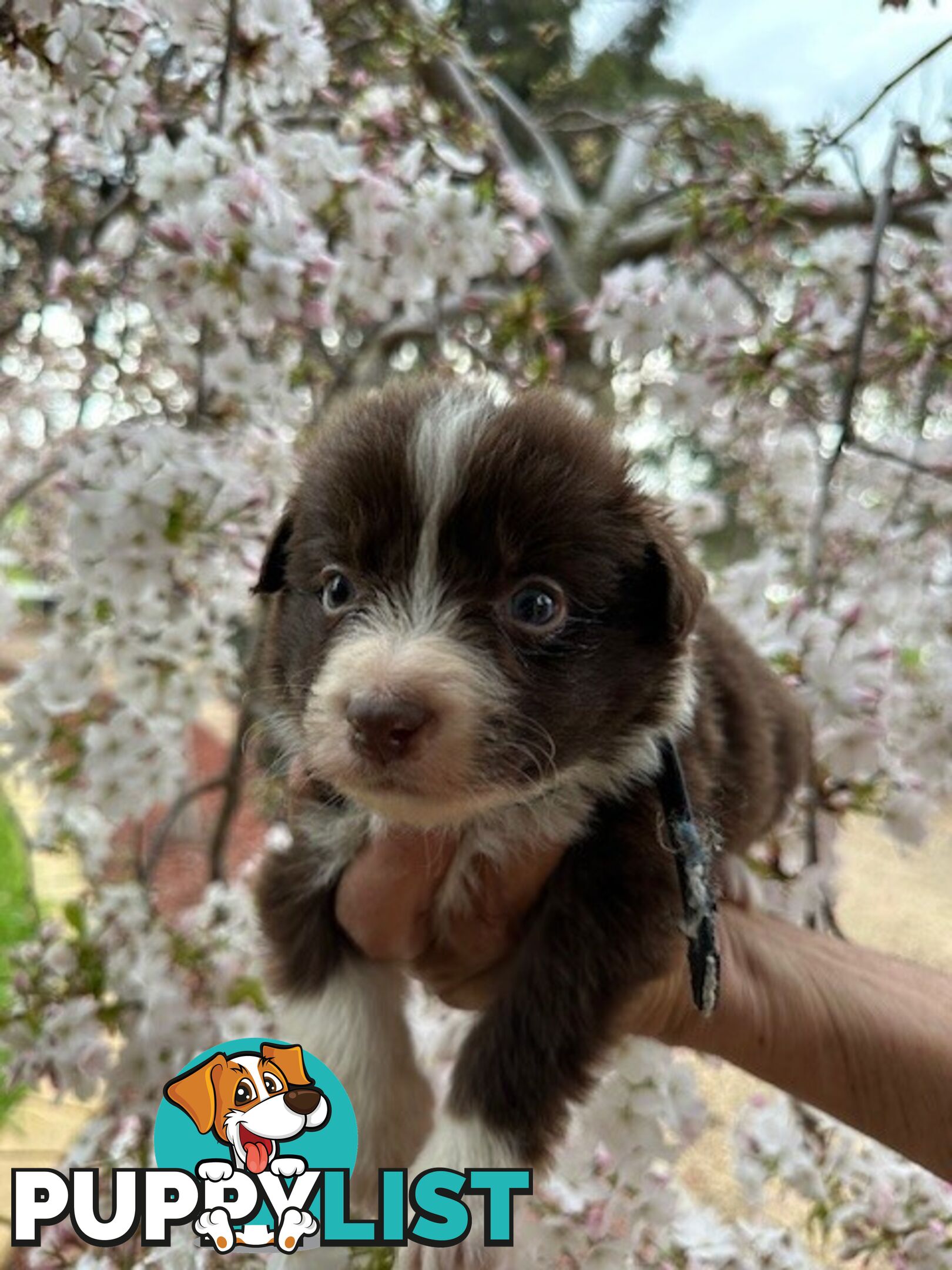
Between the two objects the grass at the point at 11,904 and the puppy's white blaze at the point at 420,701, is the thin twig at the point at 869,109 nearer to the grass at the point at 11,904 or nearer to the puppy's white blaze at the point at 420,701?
the puppy's white blaze at the point at 420,701

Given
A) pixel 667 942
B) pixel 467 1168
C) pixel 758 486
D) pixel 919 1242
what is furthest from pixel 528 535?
pixel 758 486

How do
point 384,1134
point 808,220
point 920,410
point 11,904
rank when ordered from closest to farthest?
point 384,1134 < point 808,220 < point 920,410 < point 11,904

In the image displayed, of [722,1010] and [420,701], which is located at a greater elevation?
[420,701]

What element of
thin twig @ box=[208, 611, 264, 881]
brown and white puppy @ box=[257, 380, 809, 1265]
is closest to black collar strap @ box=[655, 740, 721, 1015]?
brown and white puppy @ box=[257, 380, 809, 1265]

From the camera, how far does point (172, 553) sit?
217cm

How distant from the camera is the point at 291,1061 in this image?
1.61 metres

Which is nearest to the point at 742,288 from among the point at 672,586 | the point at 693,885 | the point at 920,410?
the point at 920,410

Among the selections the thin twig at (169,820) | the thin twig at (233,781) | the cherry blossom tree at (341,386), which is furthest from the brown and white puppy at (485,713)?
the thin twig at (169,820)

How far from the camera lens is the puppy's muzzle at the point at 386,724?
1.21 metres

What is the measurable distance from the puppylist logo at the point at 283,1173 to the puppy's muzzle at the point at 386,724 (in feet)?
2.29

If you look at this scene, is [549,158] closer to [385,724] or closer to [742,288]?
[742,288]

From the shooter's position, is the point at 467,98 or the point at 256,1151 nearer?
the point at 256,1151

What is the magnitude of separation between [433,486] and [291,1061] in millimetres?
984

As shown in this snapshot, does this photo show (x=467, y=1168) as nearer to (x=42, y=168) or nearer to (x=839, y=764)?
(x=839, y=764)
